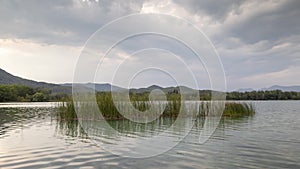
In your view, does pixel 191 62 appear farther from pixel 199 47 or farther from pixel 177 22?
pixel 177 22

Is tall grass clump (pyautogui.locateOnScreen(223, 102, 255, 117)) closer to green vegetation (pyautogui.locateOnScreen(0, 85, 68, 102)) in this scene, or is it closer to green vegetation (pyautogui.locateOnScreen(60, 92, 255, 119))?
green vegetation (pyautogui.locateOnScreen(60, 92, 255, 119))

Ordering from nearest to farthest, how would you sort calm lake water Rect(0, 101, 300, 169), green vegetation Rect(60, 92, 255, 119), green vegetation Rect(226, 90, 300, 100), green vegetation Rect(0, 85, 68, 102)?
calm lake water Rect(0, 101, 300, 169) < green vegetation Rect(60, 92, 255, 119) < green vegetation Rect(226, 90, 300, 100) < green vegetation Rect(0, 85, 68, 102)

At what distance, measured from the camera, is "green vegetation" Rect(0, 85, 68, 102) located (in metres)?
57.5

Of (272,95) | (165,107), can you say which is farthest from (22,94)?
(165,107)

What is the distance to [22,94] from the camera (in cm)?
6244

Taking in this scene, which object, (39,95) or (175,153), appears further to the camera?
(39,95)

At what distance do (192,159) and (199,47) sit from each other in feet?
16.4

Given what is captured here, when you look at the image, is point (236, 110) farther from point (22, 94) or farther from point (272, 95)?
point (22, 94)

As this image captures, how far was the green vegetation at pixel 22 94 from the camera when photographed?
57500 mm

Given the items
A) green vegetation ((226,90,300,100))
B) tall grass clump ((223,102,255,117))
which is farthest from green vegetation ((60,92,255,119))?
green vegetation ((226,90,300,100))

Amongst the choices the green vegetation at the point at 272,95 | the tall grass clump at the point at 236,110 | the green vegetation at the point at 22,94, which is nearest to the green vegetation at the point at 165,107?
the tall grass clump at the point at 236,110

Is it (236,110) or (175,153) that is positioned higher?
(236,110)

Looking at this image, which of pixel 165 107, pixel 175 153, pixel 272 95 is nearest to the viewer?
pixel 175 153

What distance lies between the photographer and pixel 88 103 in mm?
17156
